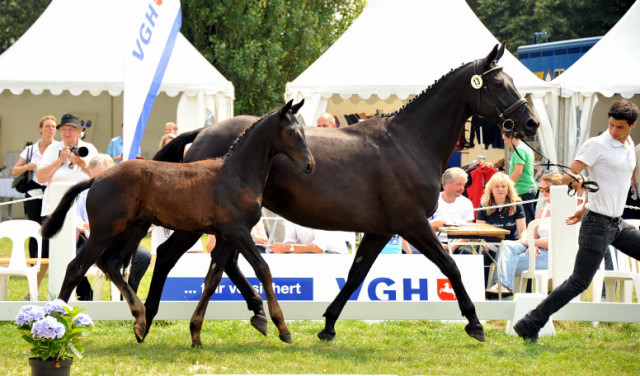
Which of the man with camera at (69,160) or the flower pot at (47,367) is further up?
the man with camera at (69,160)

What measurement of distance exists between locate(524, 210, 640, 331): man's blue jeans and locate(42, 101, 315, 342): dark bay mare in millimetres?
1987

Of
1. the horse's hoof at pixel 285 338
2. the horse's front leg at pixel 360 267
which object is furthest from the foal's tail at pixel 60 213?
the horse's front leg at pixel 360 267

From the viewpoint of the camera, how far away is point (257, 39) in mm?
25078

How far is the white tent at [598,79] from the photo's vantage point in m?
15.8

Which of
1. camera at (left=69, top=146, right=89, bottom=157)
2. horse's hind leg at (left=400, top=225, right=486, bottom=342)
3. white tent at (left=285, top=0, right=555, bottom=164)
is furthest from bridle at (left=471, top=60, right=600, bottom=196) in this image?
white tent at (left=285, top=0, right=555, bottom=164)

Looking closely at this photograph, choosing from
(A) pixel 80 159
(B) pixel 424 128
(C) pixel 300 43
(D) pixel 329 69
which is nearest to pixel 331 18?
(C) pixel 300 43

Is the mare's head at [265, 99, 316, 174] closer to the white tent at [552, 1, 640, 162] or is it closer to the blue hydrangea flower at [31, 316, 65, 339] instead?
the blue hydrangea flower at [31, 316, 65, 339]

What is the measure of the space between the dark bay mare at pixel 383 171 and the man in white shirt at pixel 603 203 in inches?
21.2

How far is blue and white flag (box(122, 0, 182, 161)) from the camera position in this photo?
8695mm

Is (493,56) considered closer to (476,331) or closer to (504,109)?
(504,109)

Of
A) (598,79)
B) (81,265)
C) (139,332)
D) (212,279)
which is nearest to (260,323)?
(212,279)

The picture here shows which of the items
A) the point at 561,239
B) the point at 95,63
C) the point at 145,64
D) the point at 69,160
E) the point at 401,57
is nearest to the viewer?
the point at 561,239

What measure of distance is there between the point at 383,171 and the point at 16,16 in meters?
24.5

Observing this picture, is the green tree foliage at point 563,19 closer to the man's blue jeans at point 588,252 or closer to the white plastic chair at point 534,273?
the white plastic chair at point 534,273
